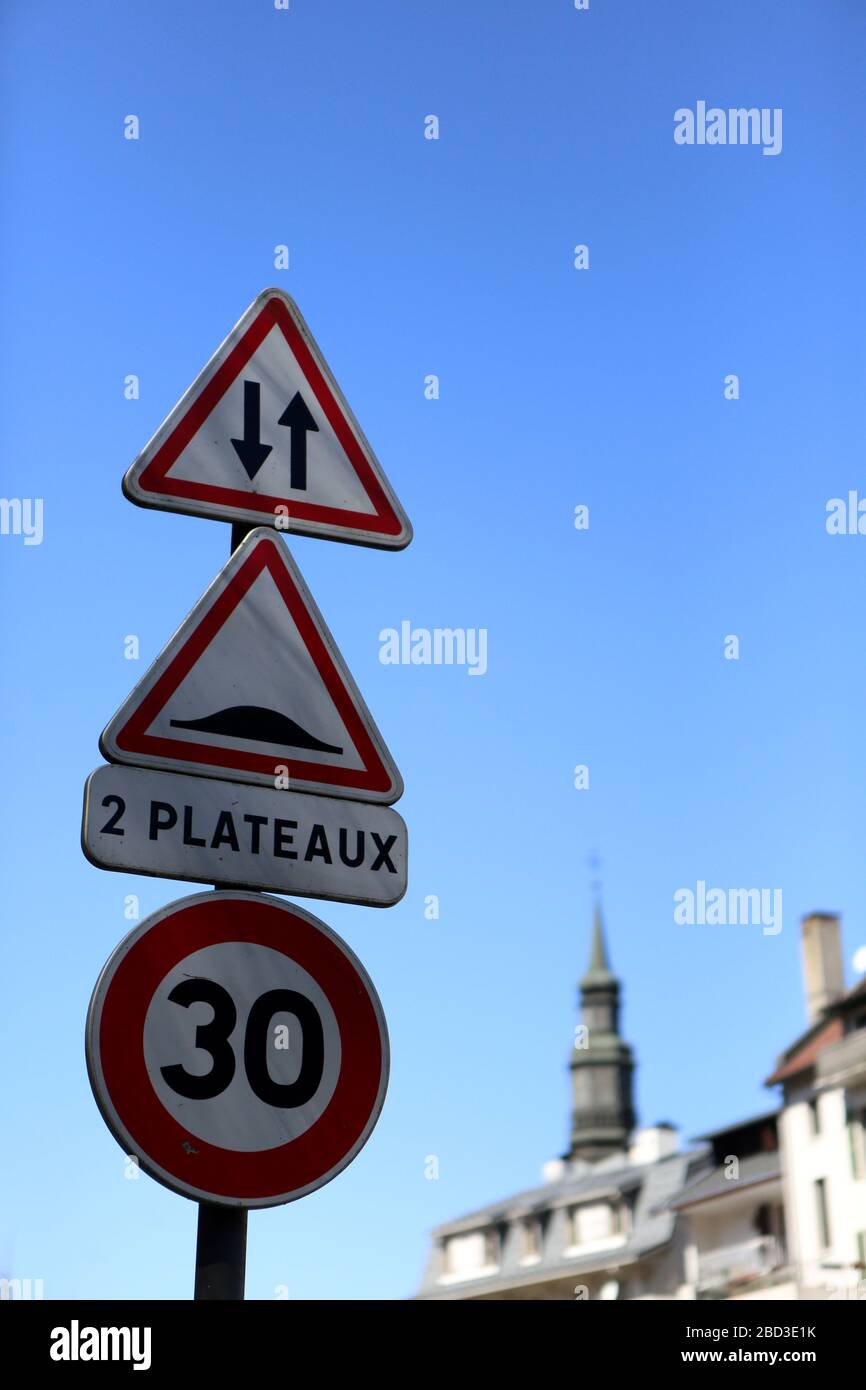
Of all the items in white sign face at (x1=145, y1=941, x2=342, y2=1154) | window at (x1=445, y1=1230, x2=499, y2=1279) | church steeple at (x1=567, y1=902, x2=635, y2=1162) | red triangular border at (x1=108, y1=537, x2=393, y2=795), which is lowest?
white sign face at (x1=145, y1=941, x2=342, y2=1154)

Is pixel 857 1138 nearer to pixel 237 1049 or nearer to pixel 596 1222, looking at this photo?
pixel 596 1222

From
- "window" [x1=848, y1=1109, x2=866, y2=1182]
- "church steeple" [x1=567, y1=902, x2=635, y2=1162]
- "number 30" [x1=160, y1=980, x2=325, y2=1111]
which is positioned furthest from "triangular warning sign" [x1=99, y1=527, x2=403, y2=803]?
"church steeple" [x1=567, y1=902, x2=635, y2=1162]

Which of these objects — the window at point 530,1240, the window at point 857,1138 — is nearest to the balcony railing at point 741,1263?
the window at point 857,1138

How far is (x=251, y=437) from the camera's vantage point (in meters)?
3.17

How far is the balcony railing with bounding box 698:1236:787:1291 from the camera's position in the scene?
5834 centimetres

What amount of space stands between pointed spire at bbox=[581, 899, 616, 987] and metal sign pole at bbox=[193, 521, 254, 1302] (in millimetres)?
143297

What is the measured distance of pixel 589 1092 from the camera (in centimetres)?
13900

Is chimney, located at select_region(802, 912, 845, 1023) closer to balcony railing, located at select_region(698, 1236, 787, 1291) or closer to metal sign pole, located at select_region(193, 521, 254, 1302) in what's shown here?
balcony railing, located at select_region(698, 1236, 787, 1291)

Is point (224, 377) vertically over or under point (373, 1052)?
over

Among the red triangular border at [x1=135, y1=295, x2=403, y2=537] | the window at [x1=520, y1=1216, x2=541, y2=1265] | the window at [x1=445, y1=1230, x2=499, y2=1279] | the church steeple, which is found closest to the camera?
the red triangular border at [x1=135, y1=295, x2=403, y2=537]
